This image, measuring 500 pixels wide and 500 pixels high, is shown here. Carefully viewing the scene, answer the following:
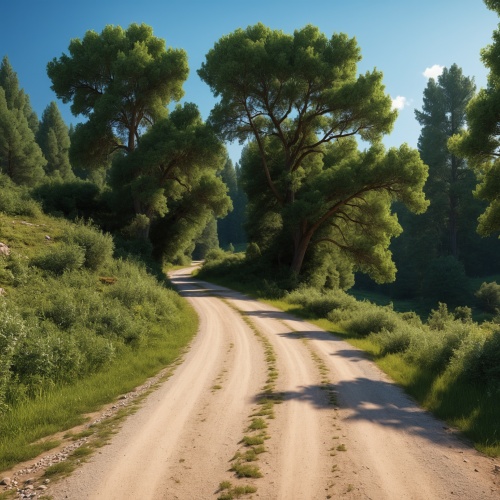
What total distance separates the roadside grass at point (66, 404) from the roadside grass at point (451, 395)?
6979 mm

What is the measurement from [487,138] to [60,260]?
62.1ft

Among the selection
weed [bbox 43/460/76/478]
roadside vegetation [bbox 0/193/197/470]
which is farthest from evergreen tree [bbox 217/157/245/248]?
weed [bbox 43/460/76/478]

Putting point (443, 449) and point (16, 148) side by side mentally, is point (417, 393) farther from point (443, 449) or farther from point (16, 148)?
point (16, 148)

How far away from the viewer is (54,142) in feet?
219

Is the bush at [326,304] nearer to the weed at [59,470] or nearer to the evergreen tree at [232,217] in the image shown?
the weed at [59,470]

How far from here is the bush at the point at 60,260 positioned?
15969 mm

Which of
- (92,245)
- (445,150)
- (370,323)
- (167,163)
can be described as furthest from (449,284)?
(92,245)

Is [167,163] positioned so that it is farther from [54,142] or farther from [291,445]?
[54,142]

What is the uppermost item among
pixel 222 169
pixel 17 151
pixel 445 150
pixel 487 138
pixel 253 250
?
pixel 445 150

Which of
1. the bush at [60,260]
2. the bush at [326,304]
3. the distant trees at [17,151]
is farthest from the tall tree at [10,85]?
the bush at [326,304]

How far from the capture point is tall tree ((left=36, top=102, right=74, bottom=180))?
66.4 m

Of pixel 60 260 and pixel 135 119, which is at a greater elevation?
pixel 135 119

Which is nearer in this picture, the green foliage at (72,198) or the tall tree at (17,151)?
the green foliage at (72,198)

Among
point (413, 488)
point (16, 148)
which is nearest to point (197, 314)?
point (413, 488)
